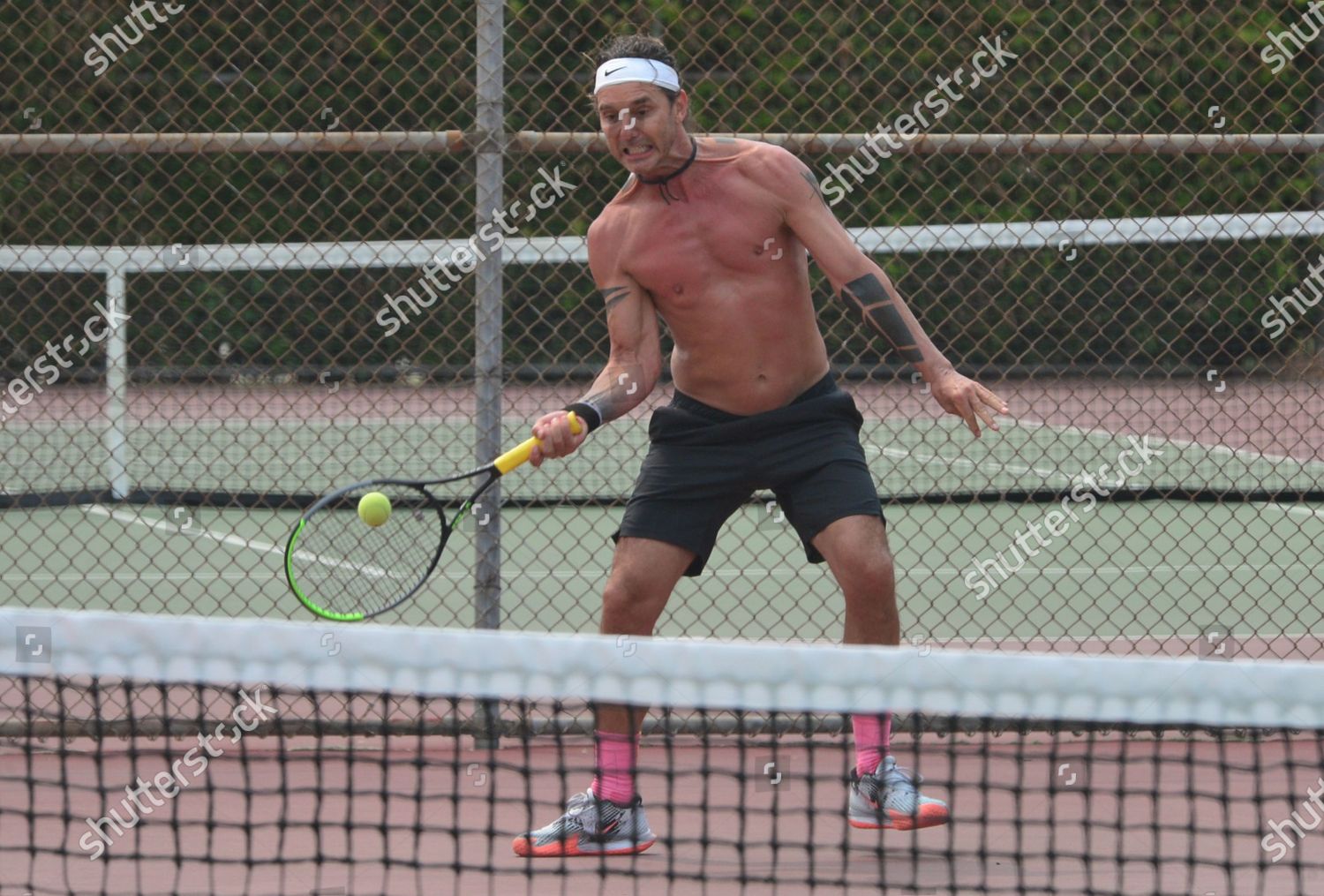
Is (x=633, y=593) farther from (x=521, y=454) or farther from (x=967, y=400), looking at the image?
(x=967, y=400)

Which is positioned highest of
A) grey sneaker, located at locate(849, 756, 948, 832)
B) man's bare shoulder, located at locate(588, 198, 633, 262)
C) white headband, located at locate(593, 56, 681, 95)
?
white headband, located at locate(593, 56, 681, 95)

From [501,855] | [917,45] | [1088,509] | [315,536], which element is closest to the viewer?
[501,855]

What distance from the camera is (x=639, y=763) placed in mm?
4562

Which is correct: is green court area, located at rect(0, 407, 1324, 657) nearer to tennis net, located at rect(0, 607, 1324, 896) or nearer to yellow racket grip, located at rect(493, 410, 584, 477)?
tennis net, located at rect(0, 607, 1324, 896)

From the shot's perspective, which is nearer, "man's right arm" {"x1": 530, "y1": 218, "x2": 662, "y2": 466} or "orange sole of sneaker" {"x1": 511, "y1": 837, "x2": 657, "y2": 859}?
"orange sole of sneaker" {"x1": 511, "y1": 837, "x2": 657, "y2": 859}

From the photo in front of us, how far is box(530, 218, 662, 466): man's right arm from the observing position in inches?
154

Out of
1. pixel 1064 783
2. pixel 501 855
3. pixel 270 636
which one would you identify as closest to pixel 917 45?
pixel 1064 783

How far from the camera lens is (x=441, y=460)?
1054 cm

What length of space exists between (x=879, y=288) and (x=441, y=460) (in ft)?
22.7

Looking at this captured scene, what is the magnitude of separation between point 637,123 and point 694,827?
1.67 metres

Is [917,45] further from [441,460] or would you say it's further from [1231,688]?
[1231,688]
